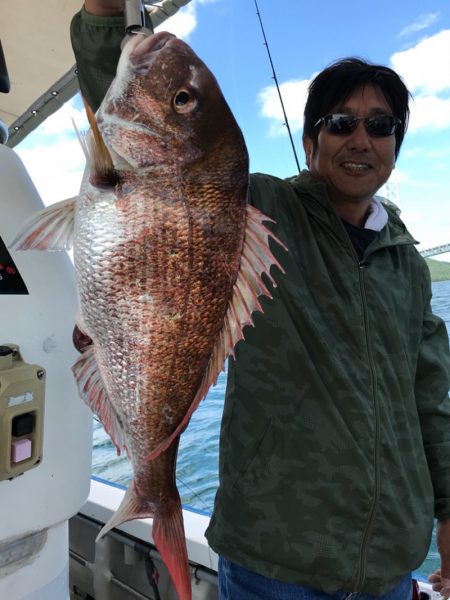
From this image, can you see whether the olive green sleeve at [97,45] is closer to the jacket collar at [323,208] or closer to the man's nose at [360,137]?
the jacket collar at [323,208]

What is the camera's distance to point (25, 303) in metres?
1.56

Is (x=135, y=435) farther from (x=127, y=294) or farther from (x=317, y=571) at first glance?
(x=317, y=571)

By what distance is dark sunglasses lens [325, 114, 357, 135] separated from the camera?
1.72 m

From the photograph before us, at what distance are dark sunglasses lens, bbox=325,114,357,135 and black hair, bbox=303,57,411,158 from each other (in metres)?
0.07

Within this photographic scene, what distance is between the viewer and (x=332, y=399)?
1396mm

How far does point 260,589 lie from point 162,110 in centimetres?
131

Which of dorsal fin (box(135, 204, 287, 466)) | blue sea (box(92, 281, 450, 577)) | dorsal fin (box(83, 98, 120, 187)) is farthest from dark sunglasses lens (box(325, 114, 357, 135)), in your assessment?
blue sea (box(92, 281, 450, 577))

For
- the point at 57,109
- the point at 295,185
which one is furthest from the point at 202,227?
the point at 57,109

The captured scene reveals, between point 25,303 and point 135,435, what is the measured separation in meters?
0.82

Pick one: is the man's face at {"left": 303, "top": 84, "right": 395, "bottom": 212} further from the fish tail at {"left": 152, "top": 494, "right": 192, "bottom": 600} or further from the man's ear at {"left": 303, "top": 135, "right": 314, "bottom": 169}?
the fish tail at {"left": 152, "top": 494, "right": 192, "bottom": 600}

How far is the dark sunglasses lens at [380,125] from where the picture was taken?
173 centimetres

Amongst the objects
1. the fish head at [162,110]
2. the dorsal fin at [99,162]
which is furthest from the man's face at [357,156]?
the dorsal fin at [99,162]

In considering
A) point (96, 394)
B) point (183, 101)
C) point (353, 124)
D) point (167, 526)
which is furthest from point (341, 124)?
point (167, 526)

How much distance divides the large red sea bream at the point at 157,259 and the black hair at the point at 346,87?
37.1 inches
